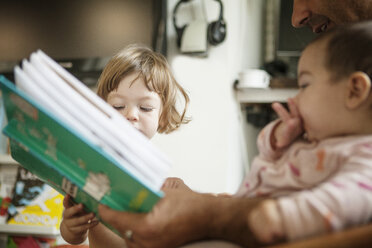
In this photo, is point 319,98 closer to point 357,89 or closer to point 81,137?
point 357,89

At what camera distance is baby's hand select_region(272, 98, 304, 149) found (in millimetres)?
577

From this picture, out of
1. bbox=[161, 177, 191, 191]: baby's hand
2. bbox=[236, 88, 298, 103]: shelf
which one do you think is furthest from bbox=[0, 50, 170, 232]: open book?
bbox=[236, 88, 298, 103]: shelf

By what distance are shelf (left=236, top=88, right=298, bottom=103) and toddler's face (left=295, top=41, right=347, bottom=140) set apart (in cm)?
133

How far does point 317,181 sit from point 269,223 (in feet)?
0.47

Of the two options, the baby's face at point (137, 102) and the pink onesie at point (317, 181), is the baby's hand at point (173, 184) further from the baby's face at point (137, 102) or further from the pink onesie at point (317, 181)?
the pink onesie at point (317, 181)

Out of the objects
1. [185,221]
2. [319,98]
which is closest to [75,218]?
[185,221]

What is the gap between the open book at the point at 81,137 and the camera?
0.47 m

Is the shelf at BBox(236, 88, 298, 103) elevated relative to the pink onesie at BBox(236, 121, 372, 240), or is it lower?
lower

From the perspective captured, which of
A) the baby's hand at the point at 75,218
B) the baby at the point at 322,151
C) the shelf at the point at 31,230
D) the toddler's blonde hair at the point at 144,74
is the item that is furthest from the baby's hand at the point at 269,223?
the shelf at the point at 31,230

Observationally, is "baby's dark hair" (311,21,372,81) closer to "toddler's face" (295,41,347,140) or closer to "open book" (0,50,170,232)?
"toddler's face" (295,41,347,140)

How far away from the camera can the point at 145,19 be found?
6.45 feet

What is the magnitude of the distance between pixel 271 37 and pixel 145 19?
2.94 ft

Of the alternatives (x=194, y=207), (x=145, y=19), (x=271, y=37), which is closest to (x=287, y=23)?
(x=271, y=37)

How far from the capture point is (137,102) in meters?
1.02
